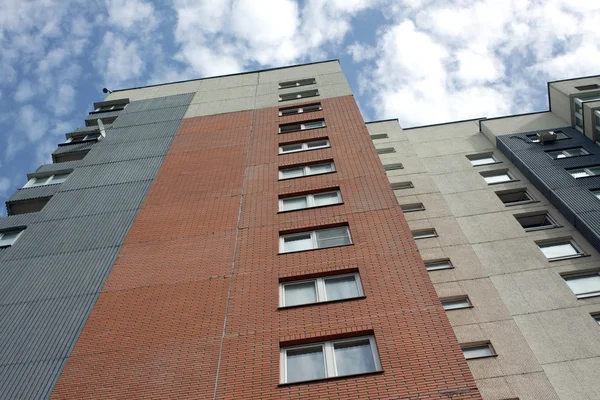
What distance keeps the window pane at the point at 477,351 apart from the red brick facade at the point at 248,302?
441cm

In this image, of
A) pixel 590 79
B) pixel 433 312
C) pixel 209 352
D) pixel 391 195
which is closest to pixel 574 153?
pixel 590 79

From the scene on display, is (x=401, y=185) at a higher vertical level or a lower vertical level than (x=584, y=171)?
higher

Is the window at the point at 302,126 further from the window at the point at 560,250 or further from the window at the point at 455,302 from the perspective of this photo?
the window at the point at 560,250

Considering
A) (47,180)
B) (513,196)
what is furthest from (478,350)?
(47,180)

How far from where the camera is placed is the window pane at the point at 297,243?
55.0 feet

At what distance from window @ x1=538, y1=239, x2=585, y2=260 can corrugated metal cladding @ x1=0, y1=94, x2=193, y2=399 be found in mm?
18037

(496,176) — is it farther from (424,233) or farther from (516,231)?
(424,233)

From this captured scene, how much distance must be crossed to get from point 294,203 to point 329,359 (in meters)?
8.45

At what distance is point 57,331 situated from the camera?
14.6 metres

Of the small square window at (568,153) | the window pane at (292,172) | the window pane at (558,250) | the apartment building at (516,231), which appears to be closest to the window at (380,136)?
the apartment building at (516,231)

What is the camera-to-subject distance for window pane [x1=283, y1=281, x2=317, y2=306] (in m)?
14.4

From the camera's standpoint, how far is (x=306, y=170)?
21766mm

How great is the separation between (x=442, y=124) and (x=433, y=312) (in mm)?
23695

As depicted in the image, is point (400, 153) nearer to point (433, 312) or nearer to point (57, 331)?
point (433, 312)
